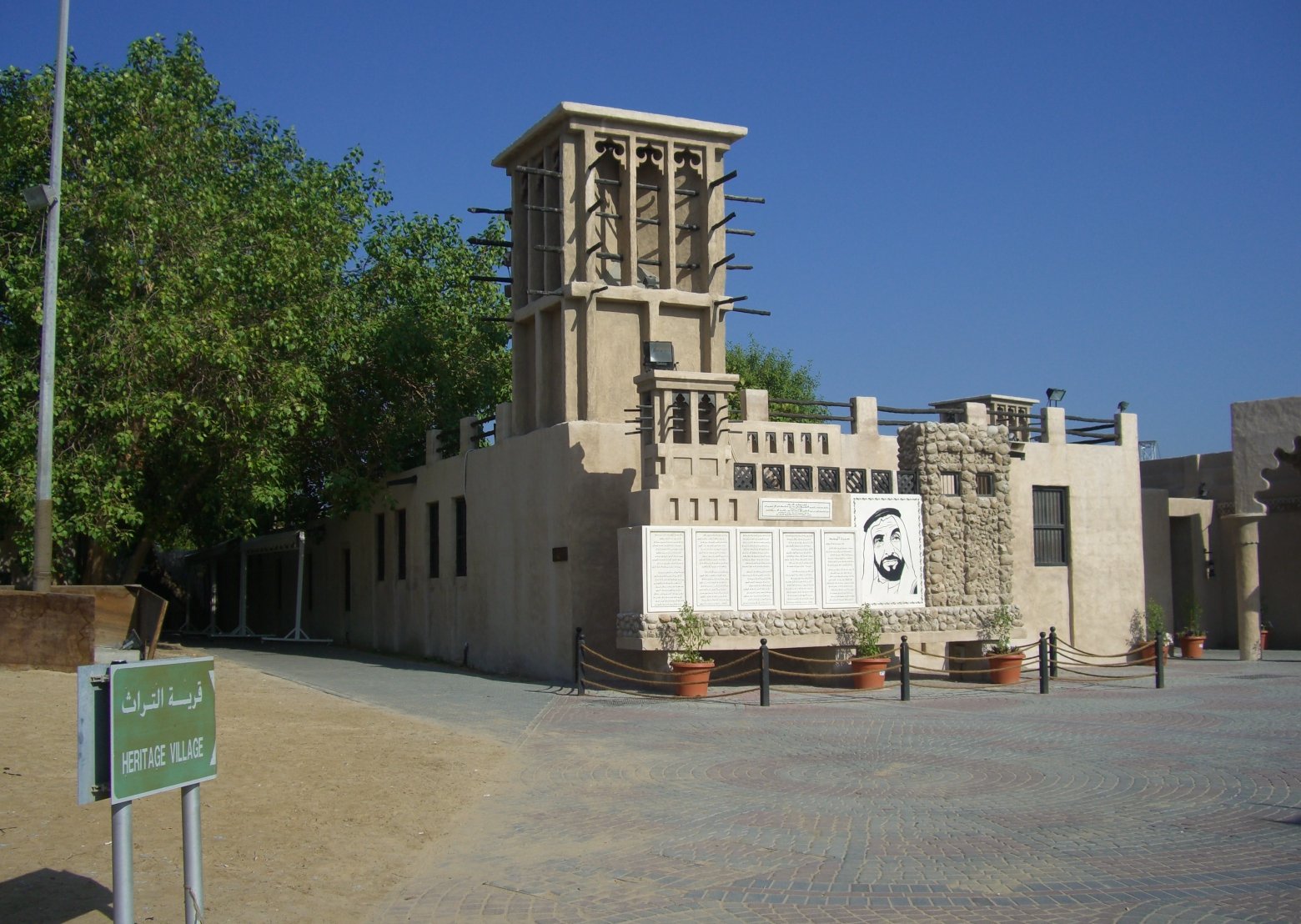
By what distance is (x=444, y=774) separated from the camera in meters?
11.7

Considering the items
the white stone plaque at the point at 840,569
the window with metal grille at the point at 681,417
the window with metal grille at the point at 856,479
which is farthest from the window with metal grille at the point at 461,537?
the white stone plaque at the point at 840,569

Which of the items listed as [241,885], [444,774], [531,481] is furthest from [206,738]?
[531,481]

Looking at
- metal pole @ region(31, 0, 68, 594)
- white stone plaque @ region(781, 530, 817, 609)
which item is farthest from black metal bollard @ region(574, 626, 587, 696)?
metal pole @ region(31, 0, 68, 594)

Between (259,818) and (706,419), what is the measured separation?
39.4 feet

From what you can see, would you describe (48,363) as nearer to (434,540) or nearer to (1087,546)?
(434,540)

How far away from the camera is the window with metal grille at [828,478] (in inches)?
855

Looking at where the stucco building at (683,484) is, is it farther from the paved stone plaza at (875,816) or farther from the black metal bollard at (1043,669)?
the paved stone plaza at (875,816)

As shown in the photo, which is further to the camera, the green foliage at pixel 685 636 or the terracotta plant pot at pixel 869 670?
the terracotta plant pot at pixel 869 670

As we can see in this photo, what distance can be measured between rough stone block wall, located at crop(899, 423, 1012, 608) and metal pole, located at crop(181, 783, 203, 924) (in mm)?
16761

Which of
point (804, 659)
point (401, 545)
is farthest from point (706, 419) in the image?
point (401, 545)

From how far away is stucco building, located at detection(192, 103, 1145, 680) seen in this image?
65.1 ft

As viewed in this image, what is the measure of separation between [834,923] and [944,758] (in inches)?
237

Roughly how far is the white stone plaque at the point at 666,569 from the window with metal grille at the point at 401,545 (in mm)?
11533

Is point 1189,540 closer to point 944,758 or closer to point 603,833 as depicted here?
point 944,758
